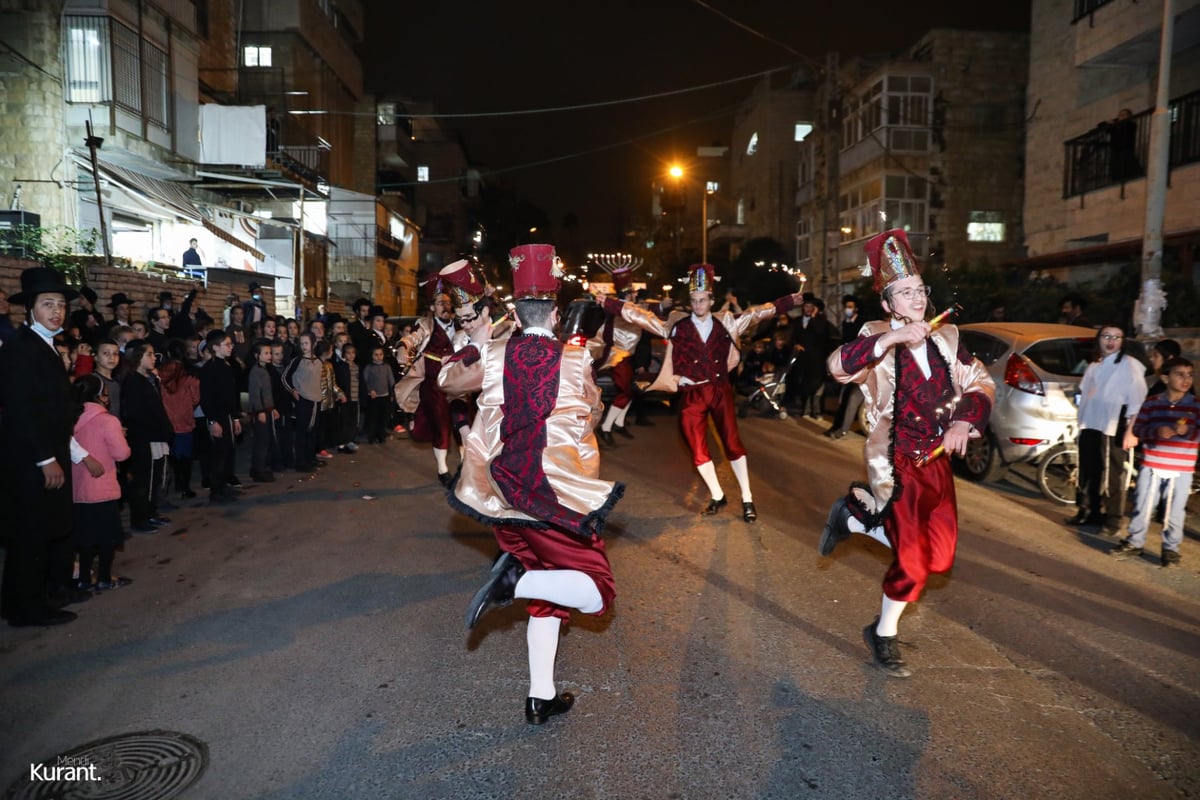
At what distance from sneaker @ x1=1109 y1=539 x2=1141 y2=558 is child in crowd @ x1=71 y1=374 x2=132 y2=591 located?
744 cm

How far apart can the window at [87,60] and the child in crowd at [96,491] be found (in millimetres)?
13736

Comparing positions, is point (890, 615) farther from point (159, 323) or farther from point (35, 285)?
point (159, 323)

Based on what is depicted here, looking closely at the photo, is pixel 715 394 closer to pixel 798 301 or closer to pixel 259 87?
pixel 798 301

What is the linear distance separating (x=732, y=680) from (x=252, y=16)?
29.7 meters

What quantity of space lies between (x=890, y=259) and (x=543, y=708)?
2.93 m

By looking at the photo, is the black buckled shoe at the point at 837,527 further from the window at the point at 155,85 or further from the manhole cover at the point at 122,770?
the window at the point at 155,85

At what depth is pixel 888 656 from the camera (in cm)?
444

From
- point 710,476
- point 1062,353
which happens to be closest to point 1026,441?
point 1062,353

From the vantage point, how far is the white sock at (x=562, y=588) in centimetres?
389

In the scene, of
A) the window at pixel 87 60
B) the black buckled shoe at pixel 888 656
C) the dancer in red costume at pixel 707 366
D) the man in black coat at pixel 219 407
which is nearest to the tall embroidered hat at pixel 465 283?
the dancer in red costume at pixel 707 366

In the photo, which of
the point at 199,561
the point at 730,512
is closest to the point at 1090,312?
the point at 730,512

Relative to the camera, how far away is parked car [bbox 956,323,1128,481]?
8555mm

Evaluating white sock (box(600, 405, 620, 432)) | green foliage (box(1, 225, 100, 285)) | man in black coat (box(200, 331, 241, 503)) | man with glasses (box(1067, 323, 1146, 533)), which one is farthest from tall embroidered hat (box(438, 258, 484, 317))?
green foliage (box(1, 225, 100, 285))

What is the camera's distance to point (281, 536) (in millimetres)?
7328
